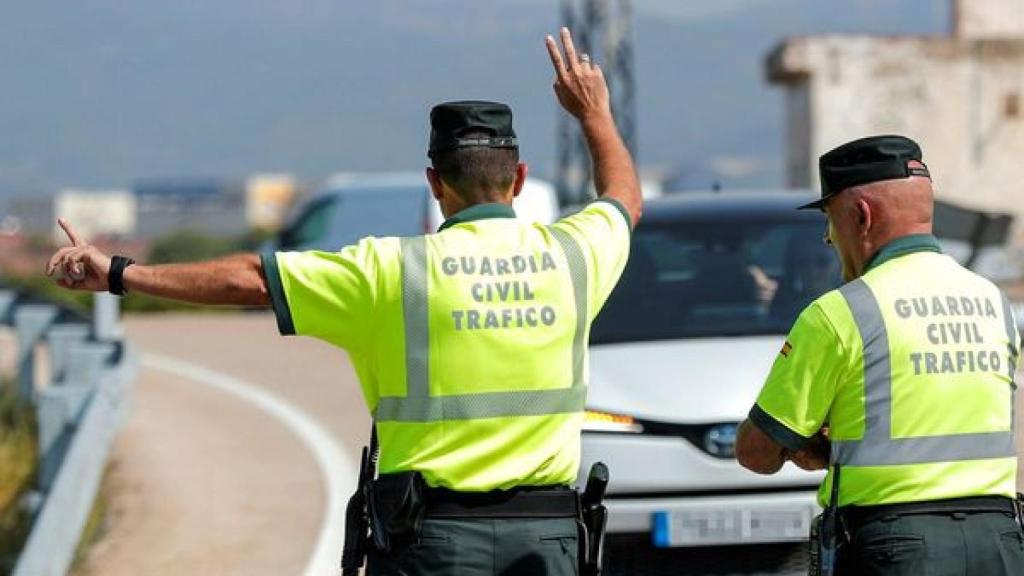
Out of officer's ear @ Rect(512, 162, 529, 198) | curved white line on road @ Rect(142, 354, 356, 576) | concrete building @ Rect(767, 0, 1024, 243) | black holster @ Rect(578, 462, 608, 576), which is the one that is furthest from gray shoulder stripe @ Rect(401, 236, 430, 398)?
concrete building @ Rect(767, 0, 1024, 243)

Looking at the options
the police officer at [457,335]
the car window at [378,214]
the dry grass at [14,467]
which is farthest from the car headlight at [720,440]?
the car window at [378,214]

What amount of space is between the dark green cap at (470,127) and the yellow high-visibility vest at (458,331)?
15 cm

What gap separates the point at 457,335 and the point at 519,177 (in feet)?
1.45

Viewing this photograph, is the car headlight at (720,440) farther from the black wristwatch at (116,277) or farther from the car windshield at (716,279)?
the black wristwatch at (116,277)

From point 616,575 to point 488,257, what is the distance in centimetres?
342

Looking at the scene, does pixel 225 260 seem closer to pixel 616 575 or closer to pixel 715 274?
pixel 616 575

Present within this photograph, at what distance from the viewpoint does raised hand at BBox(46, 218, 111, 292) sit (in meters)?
4.50

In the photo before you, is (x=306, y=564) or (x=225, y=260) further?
(x=306, y=564)

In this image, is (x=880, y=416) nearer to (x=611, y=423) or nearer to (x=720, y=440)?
(x=720, y=440)

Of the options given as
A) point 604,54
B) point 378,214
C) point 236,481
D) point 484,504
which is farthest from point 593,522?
point 604,54

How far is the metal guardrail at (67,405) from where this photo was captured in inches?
316

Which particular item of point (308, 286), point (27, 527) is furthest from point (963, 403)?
point (27, 527)

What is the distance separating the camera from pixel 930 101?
29641 millimetres

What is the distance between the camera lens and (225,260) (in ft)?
14.8
